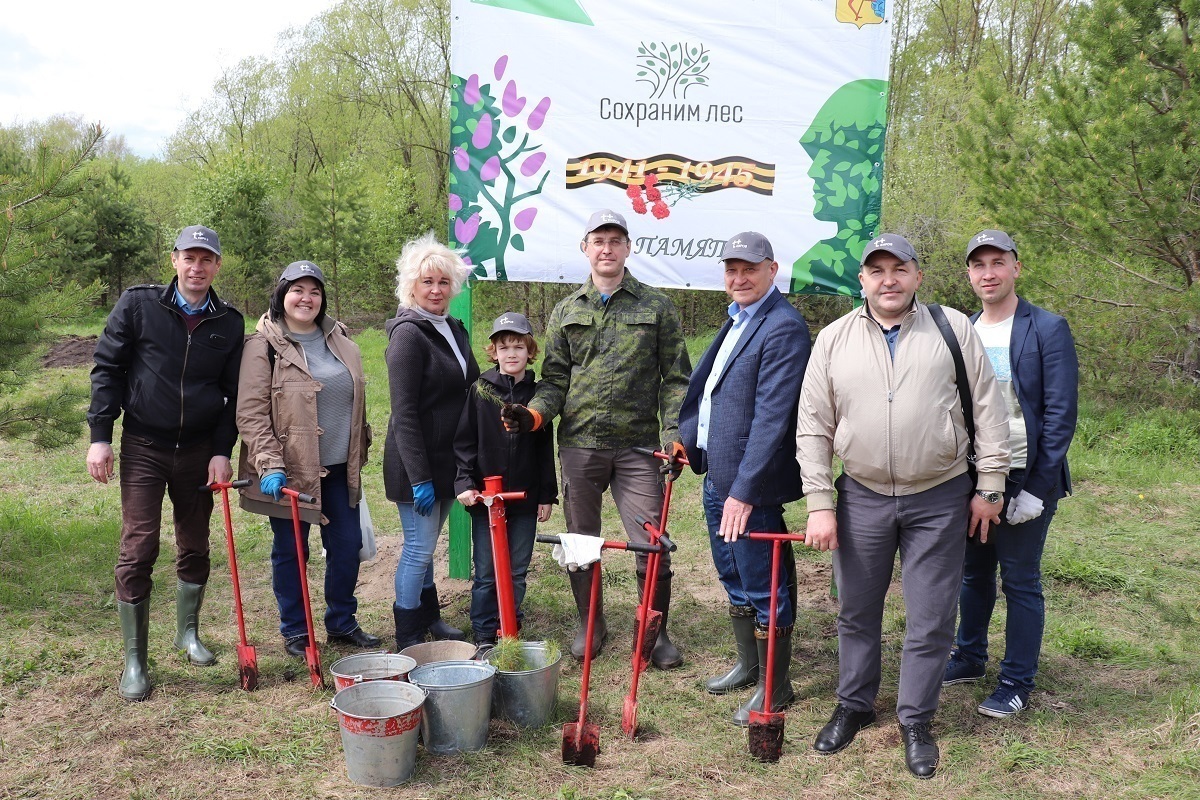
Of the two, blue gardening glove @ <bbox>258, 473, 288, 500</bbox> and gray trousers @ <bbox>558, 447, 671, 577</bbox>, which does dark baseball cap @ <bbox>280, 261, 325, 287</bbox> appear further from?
gray trousers @ <bbox>558, 447, 671, 577</bbox>

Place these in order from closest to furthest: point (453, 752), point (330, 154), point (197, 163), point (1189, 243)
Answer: point (453, 752) < point (1189, 243) < point (330, 154) < point (197, 163)

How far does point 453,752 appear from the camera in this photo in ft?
11.0

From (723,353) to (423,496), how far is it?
1469 mm

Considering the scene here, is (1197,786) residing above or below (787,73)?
below

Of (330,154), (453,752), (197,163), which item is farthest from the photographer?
(197,163)

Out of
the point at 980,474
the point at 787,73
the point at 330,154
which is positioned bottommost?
the point at 980,474

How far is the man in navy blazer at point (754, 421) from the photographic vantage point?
3.46 meters

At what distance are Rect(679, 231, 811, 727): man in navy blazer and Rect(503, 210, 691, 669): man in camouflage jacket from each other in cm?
32

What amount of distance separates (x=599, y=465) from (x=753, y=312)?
104 cm

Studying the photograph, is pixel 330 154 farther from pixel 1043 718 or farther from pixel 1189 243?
pixel 1043 718

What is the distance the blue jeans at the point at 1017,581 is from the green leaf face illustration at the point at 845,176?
1.67 metres

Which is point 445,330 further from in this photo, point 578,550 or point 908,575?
point 908,575

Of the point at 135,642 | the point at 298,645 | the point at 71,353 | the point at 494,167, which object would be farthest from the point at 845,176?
the point at 71,353

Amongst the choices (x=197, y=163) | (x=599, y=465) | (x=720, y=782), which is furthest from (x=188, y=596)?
(x=197, y=163)
